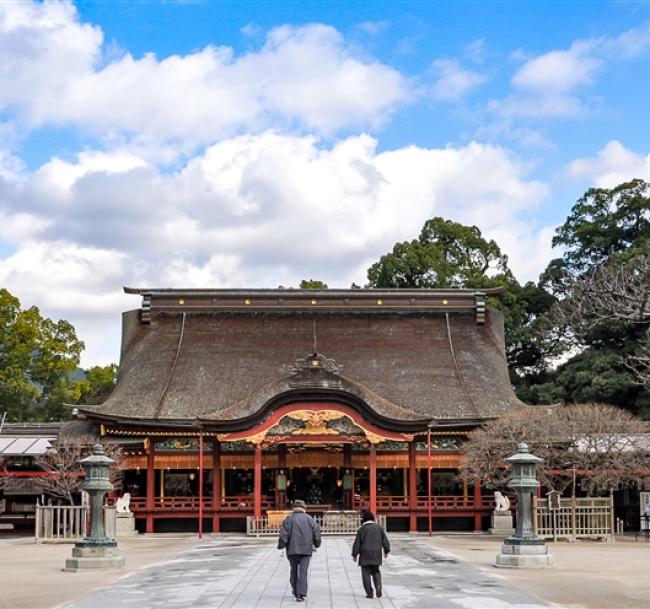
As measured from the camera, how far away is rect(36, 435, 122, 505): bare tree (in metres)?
35.1

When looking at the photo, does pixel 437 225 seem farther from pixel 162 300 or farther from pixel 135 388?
pixel 135 388

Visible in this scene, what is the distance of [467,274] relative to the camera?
59.6 meters

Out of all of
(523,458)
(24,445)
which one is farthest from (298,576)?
(24,445)

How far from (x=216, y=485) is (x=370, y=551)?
20783 mm

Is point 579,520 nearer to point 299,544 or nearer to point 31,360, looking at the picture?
point 299,544

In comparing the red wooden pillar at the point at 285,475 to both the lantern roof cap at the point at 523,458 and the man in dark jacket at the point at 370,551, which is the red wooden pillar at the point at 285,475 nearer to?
the lantern roof cap at the point at 523,458

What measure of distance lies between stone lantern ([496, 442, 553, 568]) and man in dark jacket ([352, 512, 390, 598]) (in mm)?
6420

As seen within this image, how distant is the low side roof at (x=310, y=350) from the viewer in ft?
128

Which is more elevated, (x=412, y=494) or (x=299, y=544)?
(x=412, y=494)

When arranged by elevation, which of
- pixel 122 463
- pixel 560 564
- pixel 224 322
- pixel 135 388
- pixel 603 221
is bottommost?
pixel 560 564

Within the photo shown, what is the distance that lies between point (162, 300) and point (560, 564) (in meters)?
26.2

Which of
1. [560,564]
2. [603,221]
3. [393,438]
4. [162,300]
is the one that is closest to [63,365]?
[162,300]

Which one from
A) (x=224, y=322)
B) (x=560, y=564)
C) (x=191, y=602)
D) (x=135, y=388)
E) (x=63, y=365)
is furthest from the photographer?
(x=63, y=365)

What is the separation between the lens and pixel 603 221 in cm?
5225
